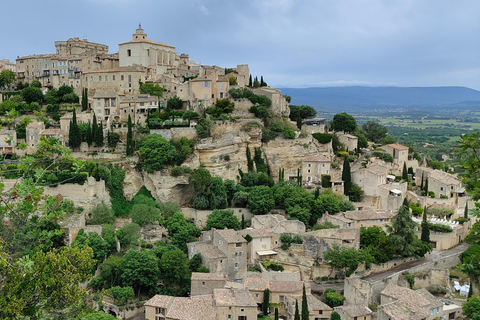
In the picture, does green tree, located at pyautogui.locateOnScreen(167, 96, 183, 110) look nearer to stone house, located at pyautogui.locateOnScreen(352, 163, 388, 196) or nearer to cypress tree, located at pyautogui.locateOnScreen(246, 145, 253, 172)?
cypress tree, located at pyautogui.locateOnScreen(246, 145, 253, 172)

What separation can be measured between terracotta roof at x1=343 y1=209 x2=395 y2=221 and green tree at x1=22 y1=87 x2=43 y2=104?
115 feet

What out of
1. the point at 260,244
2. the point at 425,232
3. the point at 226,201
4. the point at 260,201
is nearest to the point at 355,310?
the point at 260,244

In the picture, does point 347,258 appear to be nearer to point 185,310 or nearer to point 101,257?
point 185,310

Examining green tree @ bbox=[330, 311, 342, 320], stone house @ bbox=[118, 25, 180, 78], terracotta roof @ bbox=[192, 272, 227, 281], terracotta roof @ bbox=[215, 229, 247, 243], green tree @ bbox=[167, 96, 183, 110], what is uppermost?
stone house @ bbox=[118, 25, 180, 78]

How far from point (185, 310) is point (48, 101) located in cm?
3306

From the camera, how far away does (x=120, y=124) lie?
4794 cm

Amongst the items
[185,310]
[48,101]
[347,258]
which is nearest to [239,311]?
[185,310]

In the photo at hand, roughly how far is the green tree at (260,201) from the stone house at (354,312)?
12.3 metres

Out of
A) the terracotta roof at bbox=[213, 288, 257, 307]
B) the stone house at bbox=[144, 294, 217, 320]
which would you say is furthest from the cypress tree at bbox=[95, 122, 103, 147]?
the terracotta roof at bbox=[213, 288, 257, 307]

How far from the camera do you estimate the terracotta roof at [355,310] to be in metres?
30.8

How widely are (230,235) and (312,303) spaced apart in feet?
25.9


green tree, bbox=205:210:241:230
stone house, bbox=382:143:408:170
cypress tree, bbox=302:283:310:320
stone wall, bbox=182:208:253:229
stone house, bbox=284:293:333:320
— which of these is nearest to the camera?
cypress tree, bbox=302:283:310:320

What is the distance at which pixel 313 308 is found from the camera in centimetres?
3150

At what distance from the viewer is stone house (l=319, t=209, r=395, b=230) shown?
4025 cm
